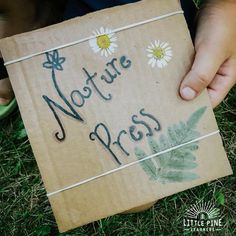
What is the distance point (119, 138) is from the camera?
839 mm

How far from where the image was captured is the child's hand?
888 mm

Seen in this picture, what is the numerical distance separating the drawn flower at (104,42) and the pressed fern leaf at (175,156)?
0.65 feet

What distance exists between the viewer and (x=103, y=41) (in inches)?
33.0

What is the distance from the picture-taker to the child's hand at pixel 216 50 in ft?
2.91

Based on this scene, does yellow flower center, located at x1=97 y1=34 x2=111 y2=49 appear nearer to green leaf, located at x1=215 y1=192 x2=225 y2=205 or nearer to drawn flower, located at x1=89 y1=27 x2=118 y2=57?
drawn flower, located at x1=89 y1=27 x2=118 y2=57

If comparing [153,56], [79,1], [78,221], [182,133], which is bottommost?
[78,221]

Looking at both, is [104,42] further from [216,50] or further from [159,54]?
[216,50]

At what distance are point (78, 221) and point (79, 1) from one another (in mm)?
576

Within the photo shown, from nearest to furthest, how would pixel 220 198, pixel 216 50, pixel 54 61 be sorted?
pixel 54 61, pixel 216 50, pixel 220 198

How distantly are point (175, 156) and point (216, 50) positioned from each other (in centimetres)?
28

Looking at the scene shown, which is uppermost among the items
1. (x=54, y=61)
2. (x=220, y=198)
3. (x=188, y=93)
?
(x=54, y=61)

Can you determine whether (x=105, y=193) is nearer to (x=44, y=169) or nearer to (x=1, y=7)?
(x=44, y=169)

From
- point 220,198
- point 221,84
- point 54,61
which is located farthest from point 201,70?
point 220,198

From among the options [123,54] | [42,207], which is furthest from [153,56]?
[42,207]
